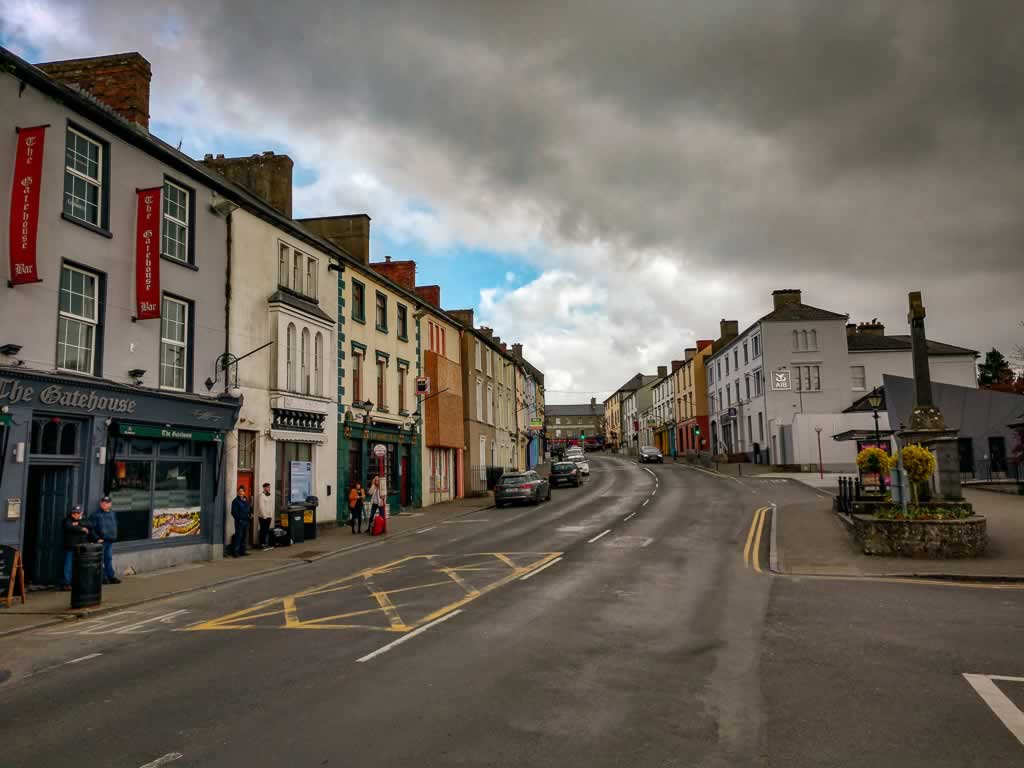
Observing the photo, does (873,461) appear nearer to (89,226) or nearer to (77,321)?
(77,321)

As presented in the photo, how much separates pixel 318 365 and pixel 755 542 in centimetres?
1538

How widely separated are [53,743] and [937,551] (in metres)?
16.1

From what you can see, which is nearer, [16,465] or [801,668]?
[801,668]

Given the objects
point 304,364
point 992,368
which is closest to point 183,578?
point 304,364

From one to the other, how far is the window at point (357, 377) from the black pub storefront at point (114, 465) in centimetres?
851

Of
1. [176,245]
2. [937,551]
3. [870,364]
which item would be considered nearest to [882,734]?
[937,551]

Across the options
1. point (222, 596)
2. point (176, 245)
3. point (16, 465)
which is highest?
point (176, 245)

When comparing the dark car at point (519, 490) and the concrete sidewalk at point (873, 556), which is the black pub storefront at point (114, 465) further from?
the dark car at point (519, 490)

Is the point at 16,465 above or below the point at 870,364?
→ below

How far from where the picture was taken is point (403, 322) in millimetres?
34062

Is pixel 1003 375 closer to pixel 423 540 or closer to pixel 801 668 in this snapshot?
pixel 423 540

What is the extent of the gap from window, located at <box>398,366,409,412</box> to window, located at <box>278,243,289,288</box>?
9828mm

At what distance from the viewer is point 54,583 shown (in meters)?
15.0

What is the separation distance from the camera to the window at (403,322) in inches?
1324
